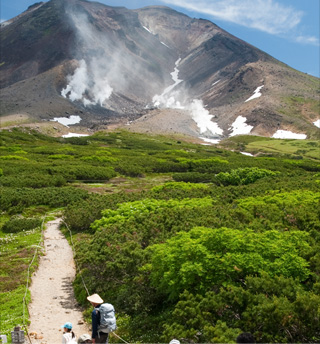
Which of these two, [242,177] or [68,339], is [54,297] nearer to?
[68,339]

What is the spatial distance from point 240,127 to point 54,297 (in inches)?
6935

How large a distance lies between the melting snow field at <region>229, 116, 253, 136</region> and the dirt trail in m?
161

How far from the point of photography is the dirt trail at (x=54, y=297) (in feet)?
51.0

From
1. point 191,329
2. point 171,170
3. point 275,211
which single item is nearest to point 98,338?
point 191,329

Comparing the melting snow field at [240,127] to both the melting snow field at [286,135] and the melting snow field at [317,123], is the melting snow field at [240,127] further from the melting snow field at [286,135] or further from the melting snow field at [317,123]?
the melting snow field at [317,123]

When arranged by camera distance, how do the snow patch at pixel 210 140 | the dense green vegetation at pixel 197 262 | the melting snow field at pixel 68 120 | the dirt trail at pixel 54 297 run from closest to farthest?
the dense green vegetation at pixel 197 262 → the dirt trail at pixel 54 297 → the snow patch at pixel 210 140 → the melting snow field at pixel 68 120

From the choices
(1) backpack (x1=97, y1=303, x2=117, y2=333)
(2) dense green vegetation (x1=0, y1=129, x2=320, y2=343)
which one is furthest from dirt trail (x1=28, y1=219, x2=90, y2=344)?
(1) backpack (x1=97, y1=303, x2=117, y2=333)

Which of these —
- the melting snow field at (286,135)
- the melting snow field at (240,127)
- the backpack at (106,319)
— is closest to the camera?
the backpack at (106,319)

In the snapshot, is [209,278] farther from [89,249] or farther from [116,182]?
[116,182]

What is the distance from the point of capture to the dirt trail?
1554 centimetres

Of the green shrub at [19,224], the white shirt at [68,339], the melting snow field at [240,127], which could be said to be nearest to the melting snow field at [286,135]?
the melting snow field at [240,127]

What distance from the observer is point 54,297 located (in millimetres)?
18891

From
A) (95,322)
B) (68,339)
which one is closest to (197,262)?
(95,322)

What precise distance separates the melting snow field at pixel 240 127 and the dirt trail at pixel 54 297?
16087cm
